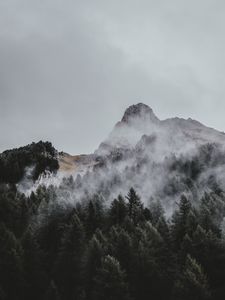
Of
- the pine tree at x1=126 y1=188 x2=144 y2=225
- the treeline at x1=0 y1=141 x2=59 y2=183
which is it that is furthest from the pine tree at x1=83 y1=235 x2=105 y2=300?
the treeline at x1=0 y1=141 x2=59 y2=183

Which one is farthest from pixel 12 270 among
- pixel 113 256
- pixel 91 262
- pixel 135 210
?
pixel 135 210

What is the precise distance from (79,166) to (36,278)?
5383 inches

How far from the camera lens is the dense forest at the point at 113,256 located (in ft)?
183

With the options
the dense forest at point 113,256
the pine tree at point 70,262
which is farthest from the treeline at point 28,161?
the pine tree at point 70,262

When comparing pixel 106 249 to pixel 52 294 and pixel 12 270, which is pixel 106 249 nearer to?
pixel 52 294

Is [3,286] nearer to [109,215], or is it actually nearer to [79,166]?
[109,215]

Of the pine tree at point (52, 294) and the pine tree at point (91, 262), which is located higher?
the pine tree at point (91, 262)

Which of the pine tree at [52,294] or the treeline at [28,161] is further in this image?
the treeline at [28,161]

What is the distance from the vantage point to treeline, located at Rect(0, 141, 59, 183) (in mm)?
125500

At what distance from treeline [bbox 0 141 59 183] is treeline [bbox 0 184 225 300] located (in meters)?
48.7

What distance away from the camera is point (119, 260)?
6228cm

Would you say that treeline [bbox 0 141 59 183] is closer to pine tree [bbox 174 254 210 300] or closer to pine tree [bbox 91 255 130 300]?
pine tree [bbox 91 255 130 300]

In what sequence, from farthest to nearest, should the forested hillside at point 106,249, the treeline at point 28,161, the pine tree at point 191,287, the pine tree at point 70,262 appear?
the treeline at point 28,161 → the pine tree at point 70,262 → the forested hillside at point 106,249 → the pine tree at point 191,287

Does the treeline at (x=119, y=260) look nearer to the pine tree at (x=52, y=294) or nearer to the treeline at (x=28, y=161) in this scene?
the pine tree at (x=52, y=294)
